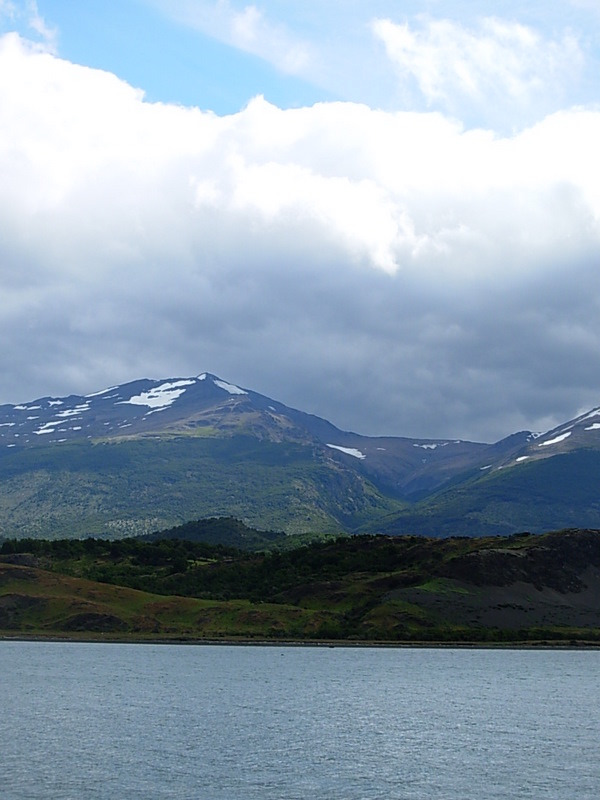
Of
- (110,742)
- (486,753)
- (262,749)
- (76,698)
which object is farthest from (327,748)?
(76,698)

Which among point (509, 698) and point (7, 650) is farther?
point (7, 650)

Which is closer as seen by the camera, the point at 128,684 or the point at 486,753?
the point at 486,753

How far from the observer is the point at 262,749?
76.7 m

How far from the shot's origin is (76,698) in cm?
10875

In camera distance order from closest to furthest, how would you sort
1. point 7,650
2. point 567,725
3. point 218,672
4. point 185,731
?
1. point 185,731
2. point 567,725
3. point 218,672
4. point 7,650

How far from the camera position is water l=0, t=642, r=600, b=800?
2459 inches

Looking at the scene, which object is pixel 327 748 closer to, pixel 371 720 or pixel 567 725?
pixel 371 720

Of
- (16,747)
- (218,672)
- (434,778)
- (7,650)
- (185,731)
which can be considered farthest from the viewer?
(7,650)

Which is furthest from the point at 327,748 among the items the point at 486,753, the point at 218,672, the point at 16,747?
the point at 218,672

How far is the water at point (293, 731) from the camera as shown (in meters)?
62.5

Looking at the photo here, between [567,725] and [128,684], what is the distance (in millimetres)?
57852

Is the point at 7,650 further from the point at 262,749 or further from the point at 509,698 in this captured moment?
the point at 262,749

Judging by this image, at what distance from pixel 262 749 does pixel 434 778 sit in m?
16.0

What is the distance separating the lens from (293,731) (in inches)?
3450
